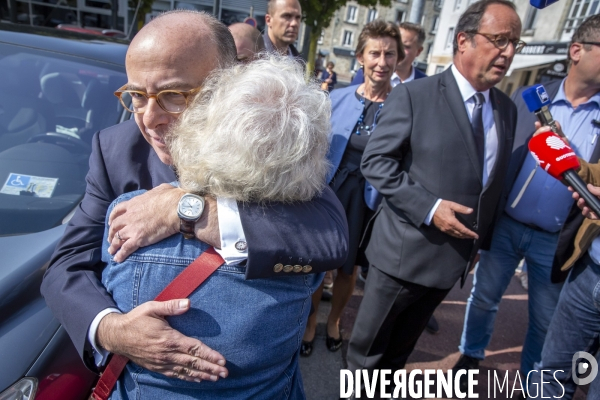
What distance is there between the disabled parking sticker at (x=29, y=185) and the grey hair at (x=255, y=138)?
4.11ft

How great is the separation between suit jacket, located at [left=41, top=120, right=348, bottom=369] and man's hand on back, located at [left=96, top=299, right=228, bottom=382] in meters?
0.15

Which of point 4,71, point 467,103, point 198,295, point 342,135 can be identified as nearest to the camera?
point 198,295

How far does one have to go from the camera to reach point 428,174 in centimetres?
205

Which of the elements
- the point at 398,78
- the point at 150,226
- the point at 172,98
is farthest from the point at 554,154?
the point at 398,78

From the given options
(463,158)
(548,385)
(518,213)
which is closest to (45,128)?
(463,158)

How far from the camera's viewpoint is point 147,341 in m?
0.90

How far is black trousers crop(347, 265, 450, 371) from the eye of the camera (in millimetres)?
2230

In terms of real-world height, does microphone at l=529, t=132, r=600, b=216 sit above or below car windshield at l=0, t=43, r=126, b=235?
above

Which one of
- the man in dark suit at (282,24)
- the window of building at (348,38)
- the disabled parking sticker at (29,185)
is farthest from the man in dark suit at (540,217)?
the window of building at (348,38)

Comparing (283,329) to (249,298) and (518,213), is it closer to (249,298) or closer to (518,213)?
(249,298)

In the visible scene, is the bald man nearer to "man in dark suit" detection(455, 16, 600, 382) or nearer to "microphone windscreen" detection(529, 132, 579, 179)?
"microphone windscreen" detection(529, 132, 579, 179)

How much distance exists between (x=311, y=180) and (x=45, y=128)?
1960 millimetres

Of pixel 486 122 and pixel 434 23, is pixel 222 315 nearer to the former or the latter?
pixel 486 122

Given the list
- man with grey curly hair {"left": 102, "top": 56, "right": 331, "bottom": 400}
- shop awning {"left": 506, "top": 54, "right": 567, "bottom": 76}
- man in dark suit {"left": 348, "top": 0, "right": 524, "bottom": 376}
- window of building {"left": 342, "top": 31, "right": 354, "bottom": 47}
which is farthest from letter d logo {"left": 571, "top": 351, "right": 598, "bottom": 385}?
window of building {"left": 342, "top": 31, "right": 354, "bottom": 47}
